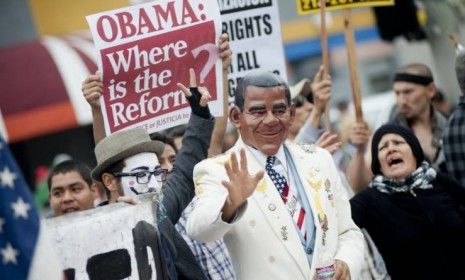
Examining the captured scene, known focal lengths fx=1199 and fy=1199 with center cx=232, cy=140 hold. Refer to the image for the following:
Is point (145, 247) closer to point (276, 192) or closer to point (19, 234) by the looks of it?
point (276, 192)

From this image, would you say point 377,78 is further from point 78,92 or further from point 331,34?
point 78,92

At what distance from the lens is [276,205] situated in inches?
193

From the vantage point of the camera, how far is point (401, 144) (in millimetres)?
6480

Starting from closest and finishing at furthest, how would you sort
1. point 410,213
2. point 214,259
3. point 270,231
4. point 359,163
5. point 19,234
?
point 19,234 < point 270,231 < point 214,259 < point 410,213 < point 359,163

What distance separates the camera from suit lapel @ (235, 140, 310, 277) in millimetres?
4880

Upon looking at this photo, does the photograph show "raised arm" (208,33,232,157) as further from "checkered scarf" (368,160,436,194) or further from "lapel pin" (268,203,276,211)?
"lapel pin" (268,203,276,211)

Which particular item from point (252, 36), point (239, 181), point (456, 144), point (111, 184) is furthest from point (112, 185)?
point (456, 144)

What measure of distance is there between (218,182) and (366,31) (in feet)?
80.4

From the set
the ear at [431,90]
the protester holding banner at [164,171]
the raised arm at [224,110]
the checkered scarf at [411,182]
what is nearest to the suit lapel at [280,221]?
the protester holding banner at [164,171]

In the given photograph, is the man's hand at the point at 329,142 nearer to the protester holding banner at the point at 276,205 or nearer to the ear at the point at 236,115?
the protester holding banner at the point at 276,205

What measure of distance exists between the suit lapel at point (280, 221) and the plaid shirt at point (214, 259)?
0.51m

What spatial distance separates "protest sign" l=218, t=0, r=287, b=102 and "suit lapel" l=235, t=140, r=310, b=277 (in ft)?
6.99

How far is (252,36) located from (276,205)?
2.38m

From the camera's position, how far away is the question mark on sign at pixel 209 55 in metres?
6.19
